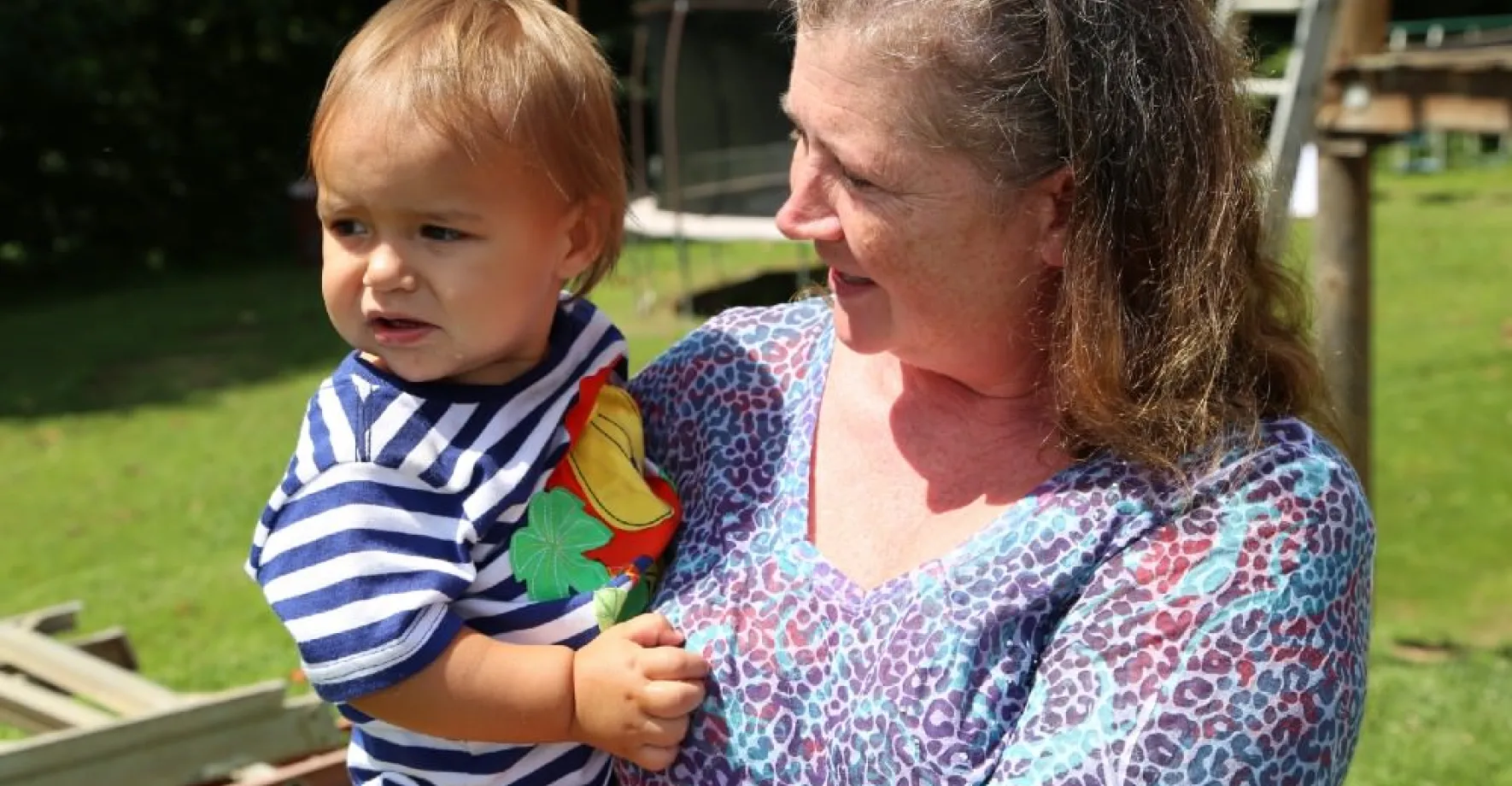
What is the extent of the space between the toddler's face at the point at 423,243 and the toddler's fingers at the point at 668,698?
42 cm

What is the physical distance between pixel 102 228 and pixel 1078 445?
16.0 meters

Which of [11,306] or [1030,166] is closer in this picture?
[1030,166]

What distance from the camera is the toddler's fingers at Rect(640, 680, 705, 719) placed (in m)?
1.84

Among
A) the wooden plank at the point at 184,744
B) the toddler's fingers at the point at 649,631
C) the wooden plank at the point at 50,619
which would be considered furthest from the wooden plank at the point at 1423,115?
the toddler's fingers at the point at 649,631

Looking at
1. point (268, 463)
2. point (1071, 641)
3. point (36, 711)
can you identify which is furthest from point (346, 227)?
point (268, 463)

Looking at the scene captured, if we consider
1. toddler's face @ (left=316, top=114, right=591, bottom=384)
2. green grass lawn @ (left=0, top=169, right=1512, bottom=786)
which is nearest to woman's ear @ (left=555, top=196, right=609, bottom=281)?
toddler's face @ (left=316, top=114, right=591, bottom=384)

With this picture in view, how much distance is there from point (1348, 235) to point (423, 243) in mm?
4362

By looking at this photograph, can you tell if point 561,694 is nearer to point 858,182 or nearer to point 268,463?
point 858,182

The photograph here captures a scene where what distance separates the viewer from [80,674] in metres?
3.61

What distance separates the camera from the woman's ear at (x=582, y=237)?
2031 millimetres

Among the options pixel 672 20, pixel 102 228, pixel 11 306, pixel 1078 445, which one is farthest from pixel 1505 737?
pixel 102 228

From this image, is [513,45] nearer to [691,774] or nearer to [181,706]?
[691,774]

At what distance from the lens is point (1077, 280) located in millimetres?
1797

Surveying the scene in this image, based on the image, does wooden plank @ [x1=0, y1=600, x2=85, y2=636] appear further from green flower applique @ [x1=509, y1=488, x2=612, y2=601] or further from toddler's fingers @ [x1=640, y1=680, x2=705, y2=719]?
toddler's fingers @ [x1=640, y1=680, x2=705, y2=719]
